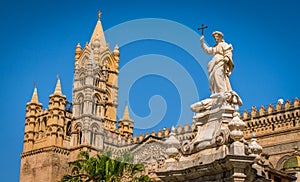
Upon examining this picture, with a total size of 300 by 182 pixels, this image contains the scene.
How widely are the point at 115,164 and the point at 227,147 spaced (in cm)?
2084

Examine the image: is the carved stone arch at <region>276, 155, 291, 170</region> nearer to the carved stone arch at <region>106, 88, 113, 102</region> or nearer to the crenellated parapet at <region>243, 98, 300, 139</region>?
the crenellated parapet at <region>243, 98, 300, 139</region>

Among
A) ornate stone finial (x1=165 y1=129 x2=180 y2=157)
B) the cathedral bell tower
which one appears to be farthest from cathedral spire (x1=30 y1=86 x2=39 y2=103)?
ornate stone finial (x1=165 y1=129 x2=180 y2=157)

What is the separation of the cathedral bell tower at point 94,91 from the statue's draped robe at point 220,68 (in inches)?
1889

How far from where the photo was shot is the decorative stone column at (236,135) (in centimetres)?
1091

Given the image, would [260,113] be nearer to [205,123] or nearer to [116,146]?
[116,146]

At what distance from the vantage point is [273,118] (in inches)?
1919

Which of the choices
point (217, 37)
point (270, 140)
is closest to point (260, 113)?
point (270, 140)

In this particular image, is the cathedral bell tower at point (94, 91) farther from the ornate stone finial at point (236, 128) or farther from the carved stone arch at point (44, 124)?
the ornate stone finial at point (236, 128)

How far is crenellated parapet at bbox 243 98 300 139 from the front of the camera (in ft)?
156

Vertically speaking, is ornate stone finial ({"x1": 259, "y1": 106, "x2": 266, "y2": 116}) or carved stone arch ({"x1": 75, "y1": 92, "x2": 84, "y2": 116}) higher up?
carved stone arch ({"x1": 75, "y1": 92, "x2": 84, "y2": 116})

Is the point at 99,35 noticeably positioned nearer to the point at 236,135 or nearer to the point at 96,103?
the point at 96,103

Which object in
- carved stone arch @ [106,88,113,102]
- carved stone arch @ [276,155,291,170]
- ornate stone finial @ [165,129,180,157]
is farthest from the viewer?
carved stone arch @ [106,88,113,102]

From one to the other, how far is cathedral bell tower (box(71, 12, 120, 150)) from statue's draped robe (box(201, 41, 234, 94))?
48.0m

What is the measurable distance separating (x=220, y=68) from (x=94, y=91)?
51118mm
